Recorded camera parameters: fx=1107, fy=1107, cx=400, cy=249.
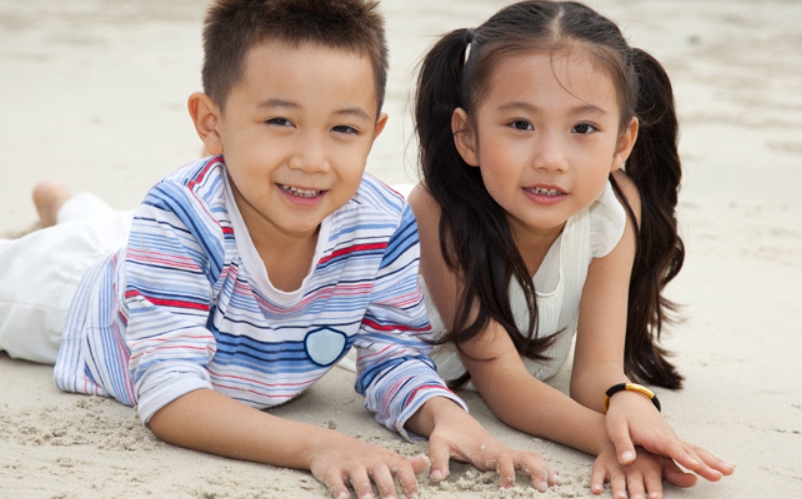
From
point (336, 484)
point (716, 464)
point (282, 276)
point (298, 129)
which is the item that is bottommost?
point (336, 484)

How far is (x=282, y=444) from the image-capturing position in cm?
224

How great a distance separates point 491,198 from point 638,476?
0.86 metres

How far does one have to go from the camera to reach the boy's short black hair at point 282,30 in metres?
2.37

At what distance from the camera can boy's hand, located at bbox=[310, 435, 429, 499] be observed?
2.09 m

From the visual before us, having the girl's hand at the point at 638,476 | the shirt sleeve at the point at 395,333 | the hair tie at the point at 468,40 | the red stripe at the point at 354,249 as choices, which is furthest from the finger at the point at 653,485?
the hair tie at the point at 468,40

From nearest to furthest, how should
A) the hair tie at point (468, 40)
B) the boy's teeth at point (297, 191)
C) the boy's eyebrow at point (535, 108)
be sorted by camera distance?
1. the boy's teeth at point (297, 191)
2. the boy's eyebrow at point (535, 108)
3. the hair tie at point (468, 40)

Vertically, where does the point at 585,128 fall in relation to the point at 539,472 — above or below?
above

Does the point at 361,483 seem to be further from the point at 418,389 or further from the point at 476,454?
the point at 418,389

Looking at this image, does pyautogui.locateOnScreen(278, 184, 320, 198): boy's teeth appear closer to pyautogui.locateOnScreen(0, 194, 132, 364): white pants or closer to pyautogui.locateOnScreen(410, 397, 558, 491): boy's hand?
pyautogui.locateOnScreen(410, 397, 558, 491): boy's hand

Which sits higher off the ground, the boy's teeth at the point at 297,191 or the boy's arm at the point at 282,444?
the boy's teeth at the point at 297,191

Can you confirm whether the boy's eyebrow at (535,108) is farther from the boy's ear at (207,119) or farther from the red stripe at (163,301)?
the red stripe at (163,301)

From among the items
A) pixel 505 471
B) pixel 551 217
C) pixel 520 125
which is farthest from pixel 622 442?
pixel 520 125

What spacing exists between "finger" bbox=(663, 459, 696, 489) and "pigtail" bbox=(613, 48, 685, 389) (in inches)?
27.1

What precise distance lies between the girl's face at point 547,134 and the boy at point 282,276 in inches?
10.8
